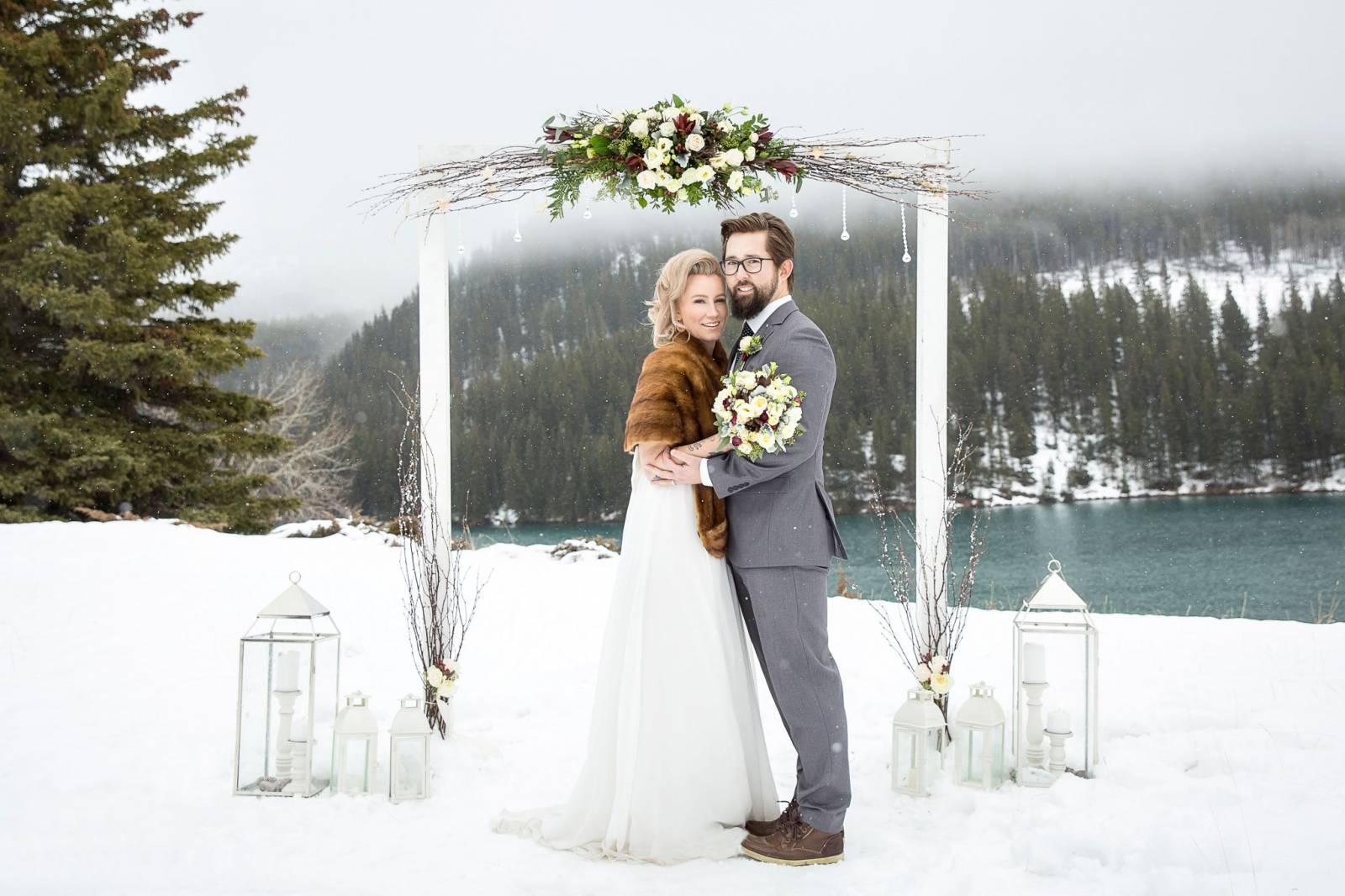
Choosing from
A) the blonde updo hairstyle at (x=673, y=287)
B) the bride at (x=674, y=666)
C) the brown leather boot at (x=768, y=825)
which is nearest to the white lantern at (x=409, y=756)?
the bride at (x=674, y=666)

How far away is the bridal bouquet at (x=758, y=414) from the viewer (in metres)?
2.64

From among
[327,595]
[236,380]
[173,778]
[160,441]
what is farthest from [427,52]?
[173,778]

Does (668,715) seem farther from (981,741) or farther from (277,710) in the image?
(277,710)

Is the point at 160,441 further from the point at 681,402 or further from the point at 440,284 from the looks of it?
the point at 681,402

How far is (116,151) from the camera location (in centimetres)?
1304

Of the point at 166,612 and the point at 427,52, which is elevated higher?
the point at 427,52

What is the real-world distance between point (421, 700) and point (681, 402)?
60.4 inches

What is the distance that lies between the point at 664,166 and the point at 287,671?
2.23 meters

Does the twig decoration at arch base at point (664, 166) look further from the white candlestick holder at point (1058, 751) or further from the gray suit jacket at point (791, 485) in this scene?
the white candlestick holder at point (1058, 751)

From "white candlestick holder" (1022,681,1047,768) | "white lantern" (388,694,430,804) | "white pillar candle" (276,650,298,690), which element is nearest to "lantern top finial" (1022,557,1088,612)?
"white candlestick holder" (1022,681,1047,768)

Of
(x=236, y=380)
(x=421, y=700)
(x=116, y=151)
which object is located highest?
(x=116, y=151)

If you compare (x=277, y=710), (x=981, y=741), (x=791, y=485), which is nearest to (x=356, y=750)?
(x=277, y=710)

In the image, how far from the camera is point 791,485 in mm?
2865

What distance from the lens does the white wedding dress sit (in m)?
2.80
